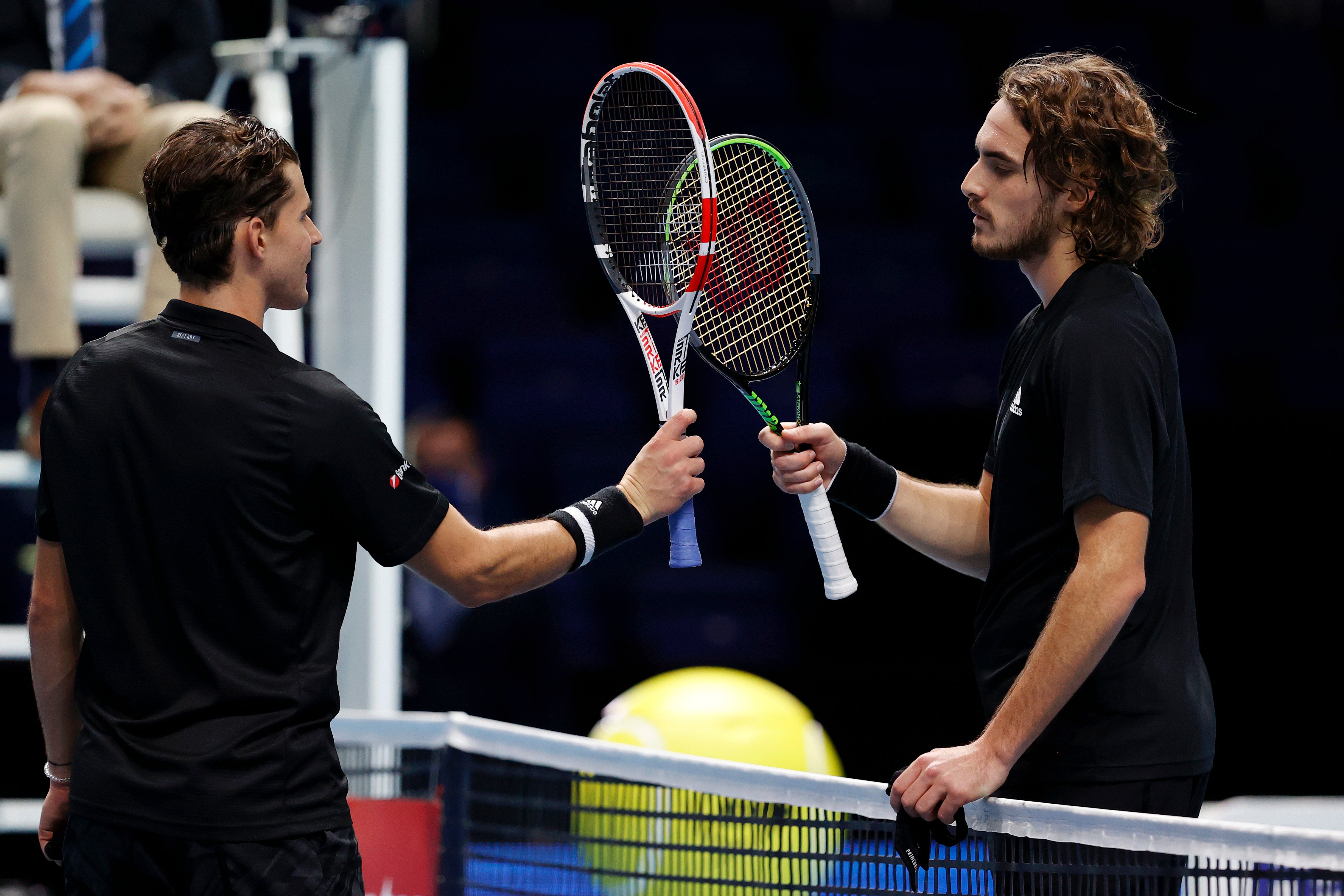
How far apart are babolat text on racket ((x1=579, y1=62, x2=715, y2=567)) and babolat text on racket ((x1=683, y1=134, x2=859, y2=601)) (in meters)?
0.03

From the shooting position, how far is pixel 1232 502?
16.8 ft

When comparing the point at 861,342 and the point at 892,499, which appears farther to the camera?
the point at 861,342

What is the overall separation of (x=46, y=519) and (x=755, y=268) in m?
1.31

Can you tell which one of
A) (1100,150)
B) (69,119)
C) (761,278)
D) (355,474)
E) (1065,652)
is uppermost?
(69,119)

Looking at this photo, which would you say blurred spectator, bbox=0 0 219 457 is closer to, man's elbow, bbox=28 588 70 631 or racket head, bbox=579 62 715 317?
racket head, bbox=579 62 715 317

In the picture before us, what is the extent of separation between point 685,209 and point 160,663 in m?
1.21

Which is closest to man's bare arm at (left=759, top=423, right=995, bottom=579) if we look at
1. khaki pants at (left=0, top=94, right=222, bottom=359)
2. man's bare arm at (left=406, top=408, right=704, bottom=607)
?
man's bare arm at (left=406, top=408, right=704, bottom=607)

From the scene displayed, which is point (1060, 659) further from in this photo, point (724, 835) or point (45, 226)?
point (45, 226)

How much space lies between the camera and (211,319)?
6.23ft

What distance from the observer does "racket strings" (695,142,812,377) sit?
8.39 feet

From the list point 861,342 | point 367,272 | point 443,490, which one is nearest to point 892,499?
point 367,272

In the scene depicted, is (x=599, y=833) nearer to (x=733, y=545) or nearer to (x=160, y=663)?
(x=160, y=663)

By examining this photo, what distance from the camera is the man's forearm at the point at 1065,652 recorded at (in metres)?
1.79

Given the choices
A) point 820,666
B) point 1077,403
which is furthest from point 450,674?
point 1077,403
